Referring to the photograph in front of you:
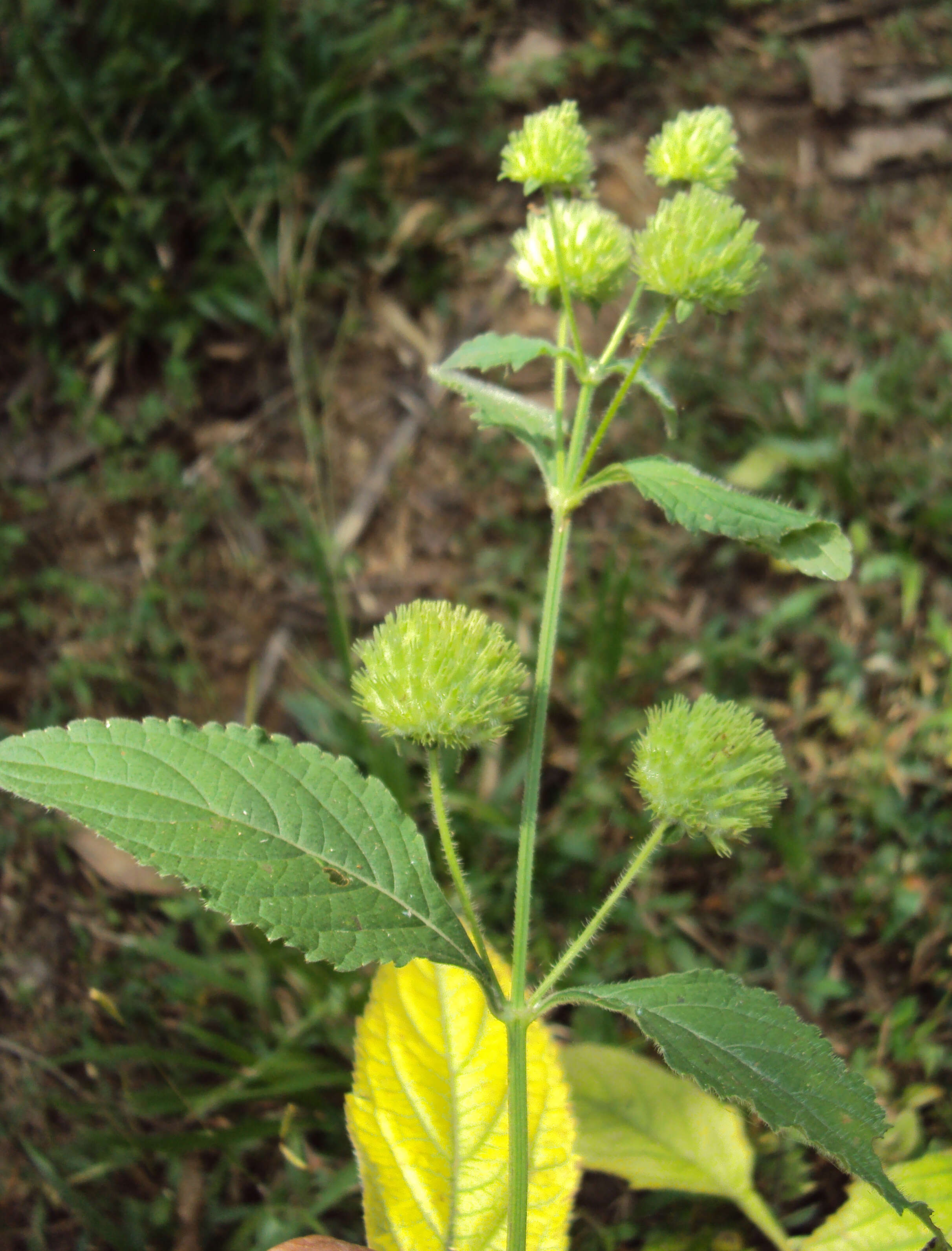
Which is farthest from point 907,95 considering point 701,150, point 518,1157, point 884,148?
point 518,1157

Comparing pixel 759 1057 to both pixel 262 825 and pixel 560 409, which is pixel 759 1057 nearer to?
pixel 262 825

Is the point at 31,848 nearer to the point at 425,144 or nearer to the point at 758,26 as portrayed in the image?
the point at 425,144

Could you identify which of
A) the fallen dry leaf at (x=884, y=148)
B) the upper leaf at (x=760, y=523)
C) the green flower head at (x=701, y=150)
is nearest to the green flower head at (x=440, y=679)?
the upper leaf at (x=760, y=523)

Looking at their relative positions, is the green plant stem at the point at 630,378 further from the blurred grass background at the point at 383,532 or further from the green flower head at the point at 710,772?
the blurred grass background at the point at 383,532

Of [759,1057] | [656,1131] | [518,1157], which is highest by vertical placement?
[759,1057]

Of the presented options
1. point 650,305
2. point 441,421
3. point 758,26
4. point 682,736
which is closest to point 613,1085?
point 682,736
